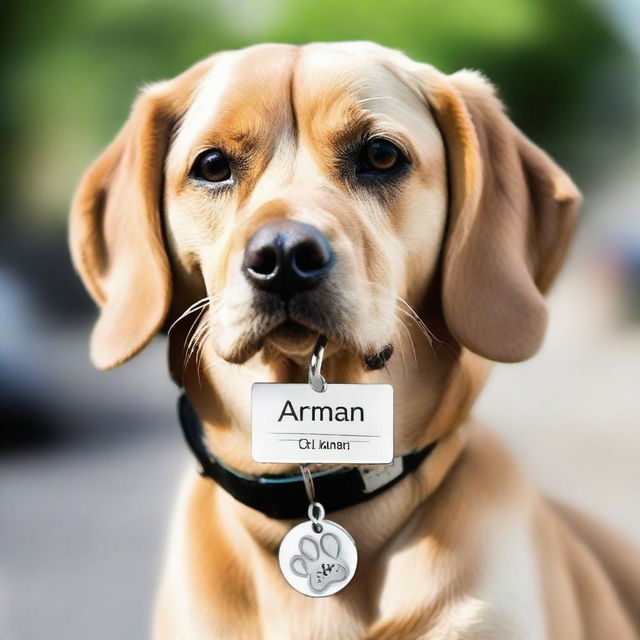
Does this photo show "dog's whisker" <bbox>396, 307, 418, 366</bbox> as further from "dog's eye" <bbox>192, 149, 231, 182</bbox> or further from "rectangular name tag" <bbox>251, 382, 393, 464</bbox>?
"dog's eye" <bbox>192, 149, 231, 182</bbox>

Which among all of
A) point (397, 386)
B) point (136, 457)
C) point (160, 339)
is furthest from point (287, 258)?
point (136, 457)

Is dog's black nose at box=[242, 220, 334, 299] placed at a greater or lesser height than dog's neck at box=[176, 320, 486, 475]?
greater

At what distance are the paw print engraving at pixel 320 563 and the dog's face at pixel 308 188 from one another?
320 millimetres

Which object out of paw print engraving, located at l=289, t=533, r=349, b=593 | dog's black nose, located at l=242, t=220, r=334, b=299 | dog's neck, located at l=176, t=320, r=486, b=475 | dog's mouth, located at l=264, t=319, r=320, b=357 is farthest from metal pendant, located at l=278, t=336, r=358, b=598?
dog's black nose, located at l=242, t=220, r=334, b=299

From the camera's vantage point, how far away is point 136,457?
176 cm

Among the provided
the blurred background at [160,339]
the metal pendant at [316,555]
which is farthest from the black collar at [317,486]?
the blurred background at [160,339]

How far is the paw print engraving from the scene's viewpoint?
4.46ft

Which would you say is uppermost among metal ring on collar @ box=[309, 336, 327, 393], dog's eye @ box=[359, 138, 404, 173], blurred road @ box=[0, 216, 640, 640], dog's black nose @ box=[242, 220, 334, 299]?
dog's eye @ box=[359, 138, 404, 173]

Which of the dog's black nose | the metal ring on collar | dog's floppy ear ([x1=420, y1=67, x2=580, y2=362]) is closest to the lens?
the dog's black nose

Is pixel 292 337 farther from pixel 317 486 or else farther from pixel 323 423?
pixel 317 486

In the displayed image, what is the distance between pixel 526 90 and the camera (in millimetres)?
1684

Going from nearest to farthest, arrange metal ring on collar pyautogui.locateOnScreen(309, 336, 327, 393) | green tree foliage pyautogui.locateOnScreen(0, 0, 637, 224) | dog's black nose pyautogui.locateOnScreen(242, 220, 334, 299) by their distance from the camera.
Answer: dog's black nose pyautogui.locateOnScreen(242, 220, 334, 299), metal ring on collar pyautogui.locateOnScreen(309, 336, 327, 393), green tree foliage pyautogui.locateOnScreen(0, 0, 637, 224)

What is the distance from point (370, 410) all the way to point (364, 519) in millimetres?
237

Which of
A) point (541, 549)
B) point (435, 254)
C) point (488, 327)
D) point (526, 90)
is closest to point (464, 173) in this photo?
point (435, 254)
